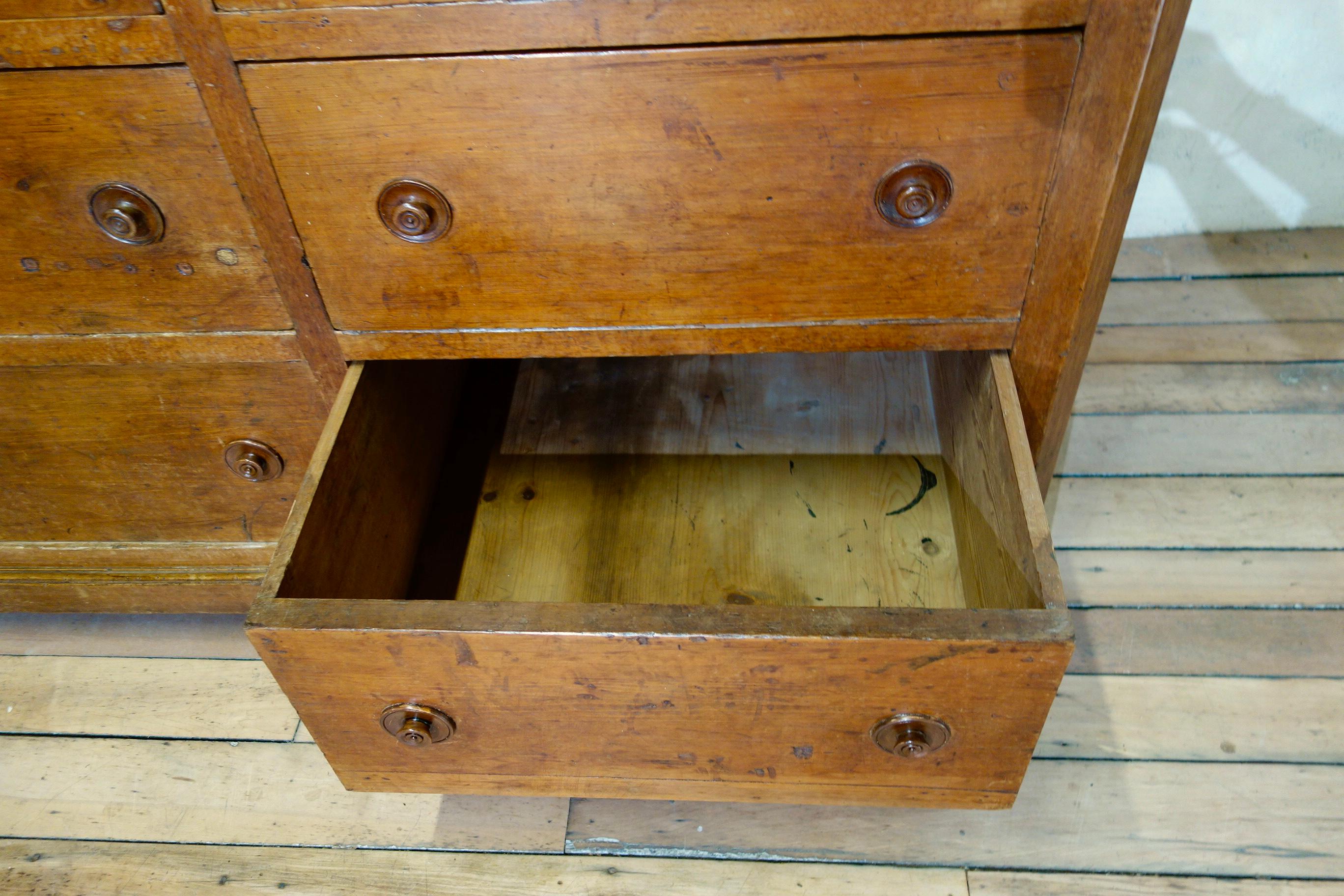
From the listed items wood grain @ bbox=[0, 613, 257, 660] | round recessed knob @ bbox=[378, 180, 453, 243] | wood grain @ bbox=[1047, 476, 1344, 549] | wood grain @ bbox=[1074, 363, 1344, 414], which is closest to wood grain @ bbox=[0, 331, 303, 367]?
round recessed knob @ bbox=[378, 180, 453, 243]

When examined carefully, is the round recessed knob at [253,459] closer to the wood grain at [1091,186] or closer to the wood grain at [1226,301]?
the wood grain at [1091,186]

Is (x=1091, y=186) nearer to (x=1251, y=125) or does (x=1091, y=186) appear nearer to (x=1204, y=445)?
(x=1204, y=445)

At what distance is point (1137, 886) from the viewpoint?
85cm

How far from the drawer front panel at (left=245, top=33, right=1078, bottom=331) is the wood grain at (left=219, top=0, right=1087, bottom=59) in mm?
11

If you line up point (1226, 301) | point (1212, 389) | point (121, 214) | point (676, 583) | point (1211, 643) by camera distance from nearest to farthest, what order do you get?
1. point (121, 214)
2. point (676, 583)
3. point (1211, 643)
4. point (1212, 389)
5. point (1226, 301)

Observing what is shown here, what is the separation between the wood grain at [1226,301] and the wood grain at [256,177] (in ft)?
3.66

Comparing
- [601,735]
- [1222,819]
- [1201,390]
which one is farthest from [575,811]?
[1201,390]

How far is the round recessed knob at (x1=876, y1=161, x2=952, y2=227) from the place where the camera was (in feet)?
2.14

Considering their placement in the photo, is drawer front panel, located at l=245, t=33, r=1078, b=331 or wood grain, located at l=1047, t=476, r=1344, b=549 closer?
drawer front panel, located at l=245, t=33, r=1078, b=331

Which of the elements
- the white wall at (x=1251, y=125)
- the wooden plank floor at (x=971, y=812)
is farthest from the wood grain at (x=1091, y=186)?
the white wall at (x=1251, y=125)

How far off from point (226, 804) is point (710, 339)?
67 centimetres

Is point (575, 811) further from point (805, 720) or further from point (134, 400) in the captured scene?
point (134, 400)

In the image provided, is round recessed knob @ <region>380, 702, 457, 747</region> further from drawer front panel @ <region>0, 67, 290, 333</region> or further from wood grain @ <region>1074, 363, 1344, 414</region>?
wood grain @ <region>1074, 363, 1344, 414</region>

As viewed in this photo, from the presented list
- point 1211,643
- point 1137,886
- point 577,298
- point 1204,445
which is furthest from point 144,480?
point 1204,445
